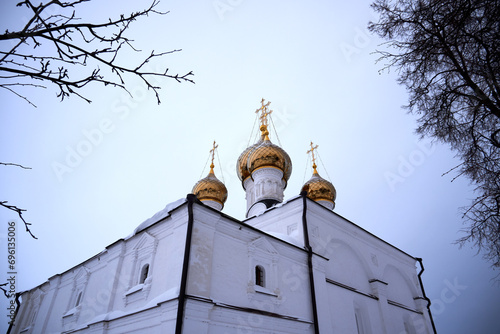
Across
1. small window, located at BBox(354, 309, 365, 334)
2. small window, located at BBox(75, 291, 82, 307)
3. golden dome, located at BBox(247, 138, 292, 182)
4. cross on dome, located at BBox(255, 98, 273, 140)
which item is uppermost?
cross on dome, located at BBox(255, 98, 273, 140)

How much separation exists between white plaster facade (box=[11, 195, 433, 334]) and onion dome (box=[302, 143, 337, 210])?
4921 mm

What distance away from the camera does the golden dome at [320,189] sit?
18156mm

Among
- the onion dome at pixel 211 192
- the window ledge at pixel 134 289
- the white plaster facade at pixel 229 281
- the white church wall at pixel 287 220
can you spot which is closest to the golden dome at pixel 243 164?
the onion dome at pixel 211 192

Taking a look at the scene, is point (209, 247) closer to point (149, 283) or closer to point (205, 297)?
point (205, 297)

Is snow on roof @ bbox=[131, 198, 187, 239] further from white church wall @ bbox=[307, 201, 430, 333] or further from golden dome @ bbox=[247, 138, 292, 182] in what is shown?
golden dome @ bbox=[247, 138, 292, 182]

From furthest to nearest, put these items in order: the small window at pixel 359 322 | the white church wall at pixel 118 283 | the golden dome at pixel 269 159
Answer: the golden dome at pixel 269 159 < the small window at pixel 359 322 < the white church wall at pixel 118 283

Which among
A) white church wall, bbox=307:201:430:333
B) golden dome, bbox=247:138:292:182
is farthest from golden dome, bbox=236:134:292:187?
white church wall, bbox=307:201:430:333

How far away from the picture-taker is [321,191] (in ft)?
59.9

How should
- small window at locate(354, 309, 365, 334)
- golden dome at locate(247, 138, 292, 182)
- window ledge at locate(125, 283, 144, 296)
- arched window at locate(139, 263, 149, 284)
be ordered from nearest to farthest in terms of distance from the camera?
window ledge at locate(125, 283, 144, 296), arched window at locate(139, 263, 149, 284), small window at locate(354, 309, 365, 334), golden dome at locate(247, 138, 292, 182)

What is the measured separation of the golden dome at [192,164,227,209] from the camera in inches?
705

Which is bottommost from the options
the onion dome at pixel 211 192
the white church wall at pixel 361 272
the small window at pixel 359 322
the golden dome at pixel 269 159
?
the small window at pixel 359 322

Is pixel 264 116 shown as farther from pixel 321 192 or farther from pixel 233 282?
pixel 233 282

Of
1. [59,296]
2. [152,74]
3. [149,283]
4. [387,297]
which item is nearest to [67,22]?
[152,74]

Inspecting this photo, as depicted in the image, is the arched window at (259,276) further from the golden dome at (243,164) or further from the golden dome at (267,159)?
the golden dome at (243,164)
